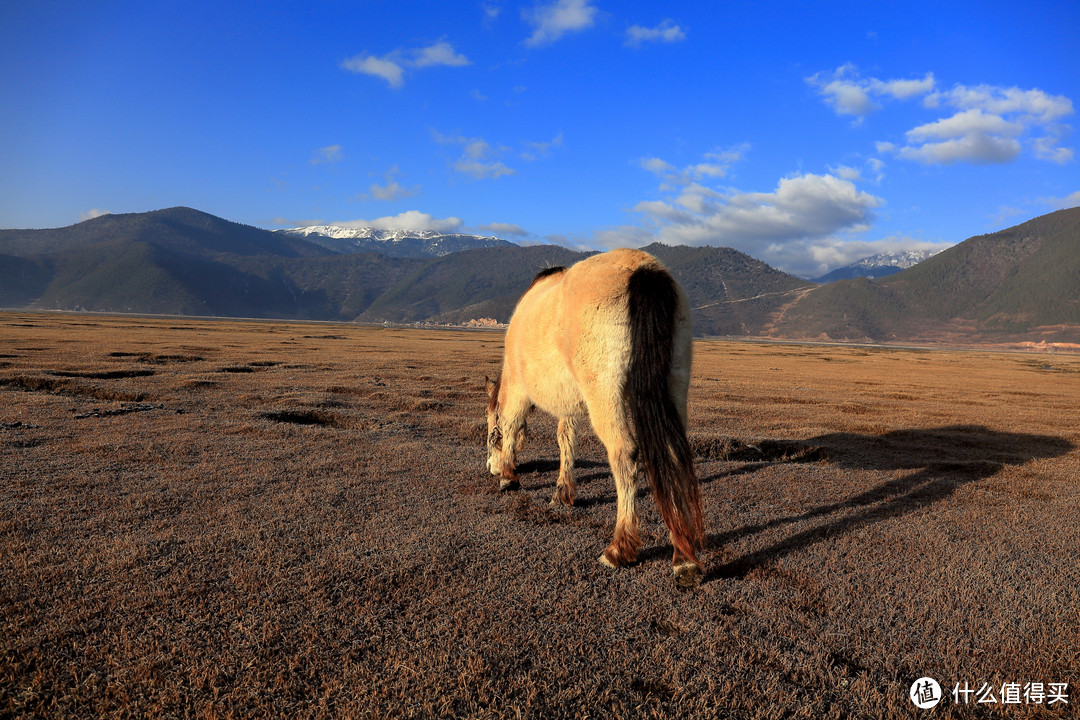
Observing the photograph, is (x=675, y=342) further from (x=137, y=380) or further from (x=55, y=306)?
(x=55, y=306)

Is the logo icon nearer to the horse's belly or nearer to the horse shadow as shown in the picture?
the horse shadow

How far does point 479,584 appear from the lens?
3.71 meters

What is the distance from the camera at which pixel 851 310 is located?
142750 millimetres

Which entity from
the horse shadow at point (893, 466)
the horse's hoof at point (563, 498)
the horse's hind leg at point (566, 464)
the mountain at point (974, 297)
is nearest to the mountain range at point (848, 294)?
the mountain at point (974, 297)

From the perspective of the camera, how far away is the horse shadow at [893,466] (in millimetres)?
4781

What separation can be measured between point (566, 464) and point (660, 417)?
2.03m

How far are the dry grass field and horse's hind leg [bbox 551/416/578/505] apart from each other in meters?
0.25

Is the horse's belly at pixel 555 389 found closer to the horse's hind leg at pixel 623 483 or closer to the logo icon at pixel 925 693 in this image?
the horse's hind leg at pixel 623 483

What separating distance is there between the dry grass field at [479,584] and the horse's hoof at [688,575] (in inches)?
3.8

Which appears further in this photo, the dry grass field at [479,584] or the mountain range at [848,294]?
the mountain range at [848,294]

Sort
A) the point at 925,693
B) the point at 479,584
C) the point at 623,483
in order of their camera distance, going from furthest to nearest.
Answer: the point at 623,483
the point at 479,584
the point at 925,693

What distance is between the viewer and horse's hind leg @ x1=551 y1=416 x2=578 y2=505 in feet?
18.7

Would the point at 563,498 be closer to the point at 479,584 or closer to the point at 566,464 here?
the point at 566,464

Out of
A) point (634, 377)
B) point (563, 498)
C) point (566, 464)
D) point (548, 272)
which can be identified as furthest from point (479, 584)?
point (548, 272)
